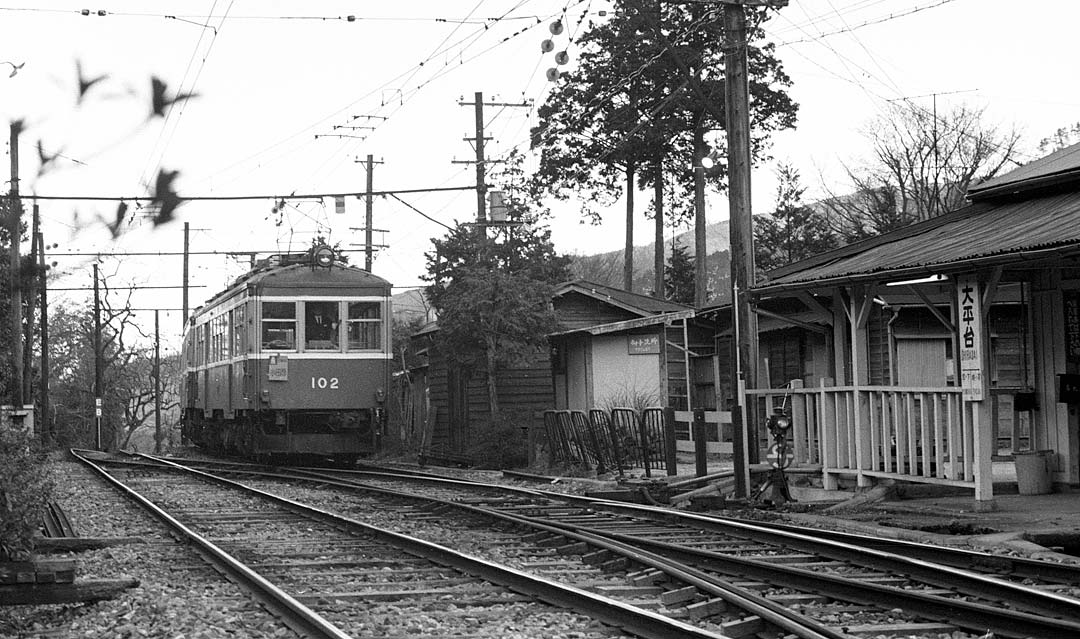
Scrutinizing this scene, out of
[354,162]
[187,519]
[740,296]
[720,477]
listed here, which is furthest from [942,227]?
[354,162]

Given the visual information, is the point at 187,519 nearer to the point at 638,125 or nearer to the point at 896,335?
the point at 896,335

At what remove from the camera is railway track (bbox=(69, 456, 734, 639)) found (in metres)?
6.61

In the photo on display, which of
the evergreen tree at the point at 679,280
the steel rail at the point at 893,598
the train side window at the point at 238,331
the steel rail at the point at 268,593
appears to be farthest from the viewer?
the evergreen tree at the point at 679,280

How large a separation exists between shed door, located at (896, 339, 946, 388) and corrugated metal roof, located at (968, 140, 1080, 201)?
4859 mm

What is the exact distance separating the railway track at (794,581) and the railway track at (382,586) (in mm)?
518

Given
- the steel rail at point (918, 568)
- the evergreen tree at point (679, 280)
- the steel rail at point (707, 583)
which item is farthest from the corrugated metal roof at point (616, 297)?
the steel rail at point (918, 568)

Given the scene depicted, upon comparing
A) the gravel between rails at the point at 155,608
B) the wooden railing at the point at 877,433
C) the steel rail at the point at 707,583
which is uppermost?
the wooden railing at the point at 877,433

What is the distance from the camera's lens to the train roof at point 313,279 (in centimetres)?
1998

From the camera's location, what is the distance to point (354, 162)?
39.0 meters

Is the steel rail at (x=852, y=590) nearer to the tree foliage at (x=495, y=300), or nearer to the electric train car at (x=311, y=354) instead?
the electric train car at (x=311, y=354)

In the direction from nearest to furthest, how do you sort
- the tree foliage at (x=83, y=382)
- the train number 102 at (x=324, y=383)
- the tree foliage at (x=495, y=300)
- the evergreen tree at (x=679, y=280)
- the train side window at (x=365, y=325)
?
the train number 102 at (x=324, y=383) < the train side window at (x=365, y=325) < the tree foliage at (x=495, y=300) < the evergreen tree at (x=679, y=280) < the tree foliage at (x=83, y=382)

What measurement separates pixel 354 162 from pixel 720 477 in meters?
25.9

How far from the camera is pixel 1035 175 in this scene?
45.7 feet

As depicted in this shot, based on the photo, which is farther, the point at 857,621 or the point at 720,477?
the point at 720,477
